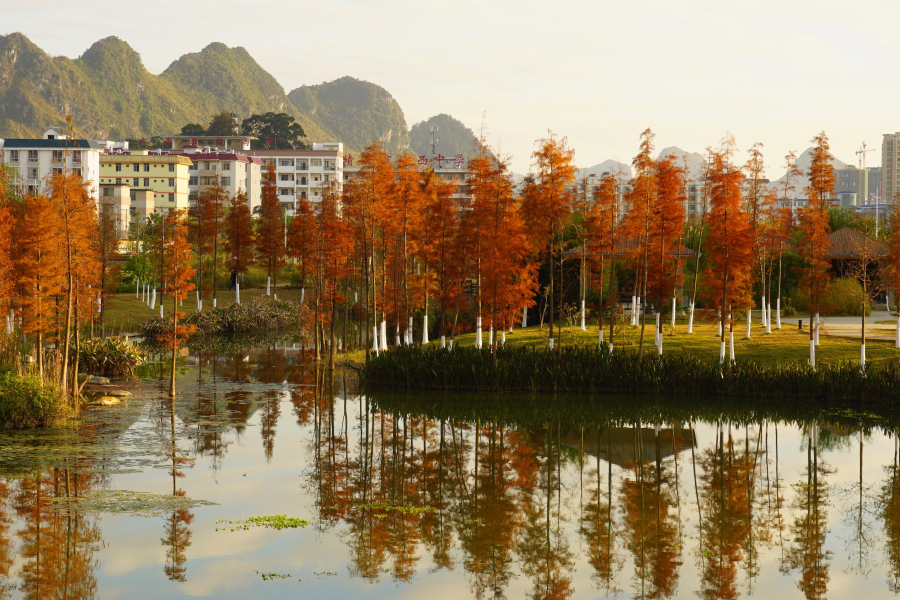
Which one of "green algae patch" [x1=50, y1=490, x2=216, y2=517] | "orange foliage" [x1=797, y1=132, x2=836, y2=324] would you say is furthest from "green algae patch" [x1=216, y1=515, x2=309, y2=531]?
"orange foliage" [x1=797, y1=132, x2=836, y2=324]

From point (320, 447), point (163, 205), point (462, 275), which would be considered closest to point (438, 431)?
point (320, 447)

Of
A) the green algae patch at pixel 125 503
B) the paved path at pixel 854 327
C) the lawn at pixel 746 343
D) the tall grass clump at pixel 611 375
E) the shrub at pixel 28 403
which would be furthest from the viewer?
the paved path at pixel 854 327

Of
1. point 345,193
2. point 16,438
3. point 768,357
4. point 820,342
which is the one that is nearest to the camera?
point 16,438

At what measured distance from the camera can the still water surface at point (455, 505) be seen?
12.1m

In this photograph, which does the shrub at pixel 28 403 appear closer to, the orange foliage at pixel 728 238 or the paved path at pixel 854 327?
the orange foliage at pixel 728 238

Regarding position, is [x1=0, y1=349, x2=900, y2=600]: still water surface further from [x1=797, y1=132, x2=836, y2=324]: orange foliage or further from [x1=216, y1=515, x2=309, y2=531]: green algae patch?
[x1=797, y1=132, x2=836, y2=324]: orange foliage

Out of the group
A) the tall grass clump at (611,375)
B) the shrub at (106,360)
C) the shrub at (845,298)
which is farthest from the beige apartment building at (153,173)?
the tall grass clump at (611,375)

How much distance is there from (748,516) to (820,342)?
22.9 metres

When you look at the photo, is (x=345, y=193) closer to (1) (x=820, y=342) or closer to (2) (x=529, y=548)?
(1) (x=820, y=342)

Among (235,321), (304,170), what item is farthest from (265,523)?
(304,170)

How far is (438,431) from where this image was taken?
23406mm

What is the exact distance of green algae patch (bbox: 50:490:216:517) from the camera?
48.6 ft

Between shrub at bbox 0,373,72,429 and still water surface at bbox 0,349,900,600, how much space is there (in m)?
0.88

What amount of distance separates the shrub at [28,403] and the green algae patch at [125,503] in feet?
21.4
